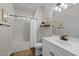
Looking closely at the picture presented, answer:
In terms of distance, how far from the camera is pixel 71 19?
4.25ft

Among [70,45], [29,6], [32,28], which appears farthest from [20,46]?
[70,45]

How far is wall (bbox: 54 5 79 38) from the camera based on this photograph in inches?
47.9

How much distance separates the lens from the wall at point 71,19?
3.99ft

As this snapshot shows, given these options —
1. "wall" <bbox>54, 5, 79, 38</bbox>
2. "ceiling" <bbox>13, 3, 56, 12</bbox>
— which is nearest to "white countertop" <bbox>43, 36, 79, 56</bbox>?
"wall" <bbox>54, 5, 79, 38</bbox>

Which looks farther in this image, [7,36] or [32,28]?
[32,28]

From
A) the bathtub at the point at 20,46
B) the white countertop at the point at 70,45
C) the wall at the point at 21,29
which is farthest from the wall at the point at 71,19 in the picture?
the bathtub at the point at 20,46

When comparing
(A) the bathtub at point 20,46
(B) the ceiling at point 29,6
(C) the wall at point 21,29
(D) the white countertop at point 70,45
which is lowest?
(A) the bathtub at point 20,46

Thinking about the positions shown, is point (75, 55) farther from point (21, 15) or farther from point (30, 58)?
point (21, 15)

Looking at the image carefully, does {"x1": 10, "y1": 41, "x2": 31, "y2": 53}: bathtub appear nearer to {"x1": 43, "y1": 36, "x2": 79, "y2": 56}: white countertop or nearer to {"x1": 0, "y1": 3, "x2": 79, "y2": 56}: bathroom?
{"x1": 0, "y1": 3, "x2": 79, "y2": 56}: bathroom

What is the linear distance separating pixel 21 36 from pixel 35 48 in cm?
34

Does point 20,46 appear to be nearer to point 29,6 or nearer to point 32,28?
point 32,28

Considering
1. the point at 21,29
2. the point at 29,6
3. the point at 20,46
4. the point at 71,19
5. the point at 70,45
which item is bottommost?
the point at 20,46

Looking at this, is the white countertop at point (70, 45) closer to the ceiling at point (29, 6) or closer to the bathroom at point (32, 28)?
the bathroom at point (32, 28)

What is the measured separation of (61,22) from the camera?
1466 millimetres
